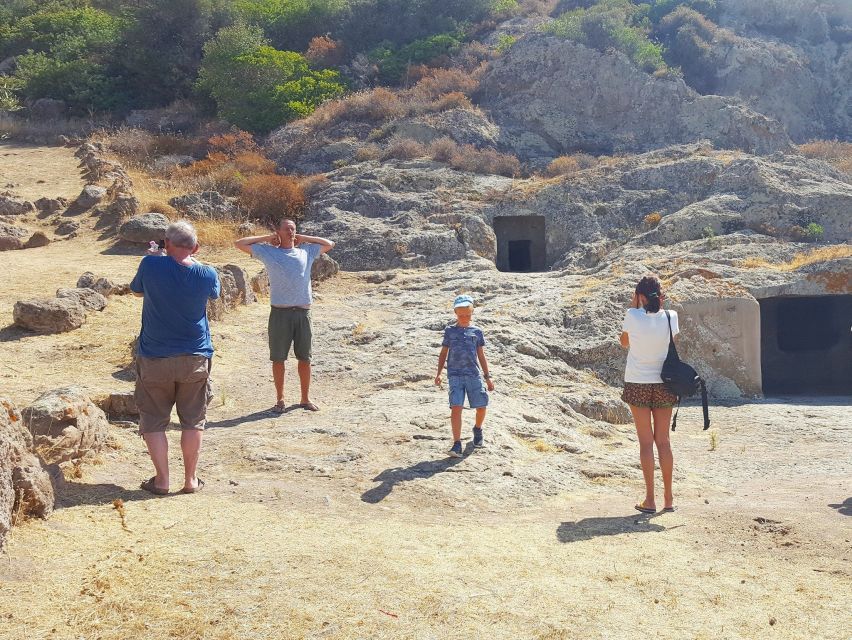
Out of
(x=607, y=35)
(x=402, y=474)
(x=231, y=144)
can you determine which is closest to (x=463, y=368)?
(x=402, y=474)

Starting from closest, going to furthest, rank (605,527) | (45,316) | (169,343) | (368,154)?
(169,343) < (605,527) < (45,316) < (368,154)

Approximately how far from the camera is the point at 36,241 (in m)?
14.2

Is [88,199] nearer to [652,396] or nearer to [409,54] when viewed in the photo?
[652,396]

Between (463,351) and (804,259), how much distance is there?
7.78m

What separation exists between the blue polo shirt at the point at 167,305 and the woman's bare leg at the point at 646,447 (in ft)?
9.79

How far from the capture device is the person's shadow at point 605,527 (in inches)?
197

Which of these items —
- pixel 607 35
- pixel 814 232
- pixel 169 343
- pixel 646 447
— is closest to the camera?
pixel 169 343

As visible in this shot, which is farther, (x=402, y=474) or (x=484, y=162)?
(x=484, y=162)

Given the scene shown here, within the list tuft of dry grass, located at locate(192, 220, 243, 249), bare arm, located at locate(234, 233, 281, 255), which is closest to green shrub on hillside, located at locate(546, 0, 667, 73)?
tuft of dry grass, located at locate(192, 220, 243, 249)

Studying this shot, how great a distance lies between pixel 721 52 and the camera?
29.4 meters

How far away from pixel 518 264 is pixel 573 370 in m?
6.61

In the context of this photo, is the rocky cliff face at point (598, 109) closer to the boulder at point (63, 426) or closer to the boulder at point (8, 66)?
the boulder at point (63, 426)

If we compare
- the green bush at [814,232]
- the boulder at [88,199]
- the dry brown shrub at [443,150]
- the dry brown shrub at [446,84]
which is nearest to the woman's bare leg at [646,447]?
the green bush at [814,232]

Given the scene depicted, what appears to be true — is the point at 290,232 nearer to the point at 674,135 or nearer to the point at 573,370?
the point at 573,370
